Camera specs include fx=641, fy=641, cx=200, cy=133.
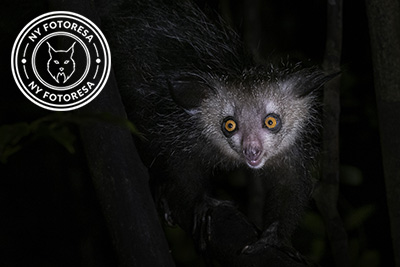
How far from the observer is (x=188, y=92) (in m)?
3.13

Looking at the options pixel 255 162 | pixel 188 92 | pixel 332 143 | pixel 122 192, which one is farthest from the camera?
pixel 332 143

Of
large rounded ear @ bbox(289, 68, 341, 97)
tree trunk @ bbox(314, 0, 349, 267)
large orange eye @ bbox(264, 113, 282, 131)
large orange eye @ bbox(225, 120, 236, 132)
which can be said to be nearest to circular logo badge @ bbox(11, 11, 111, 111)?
large orange eye @ bbox(225, 120, 236, 132)

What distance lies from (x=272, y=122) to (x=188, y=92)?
0.44 metres

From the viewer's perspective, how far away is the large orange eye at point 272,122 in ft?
9.86

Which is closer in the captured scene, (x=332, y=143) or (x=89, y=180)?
(x=332, y=143)

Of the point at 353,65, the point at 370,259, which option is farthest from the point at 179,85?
the point at 353,65

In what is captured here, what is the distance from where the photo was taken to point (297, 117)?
3.25 m

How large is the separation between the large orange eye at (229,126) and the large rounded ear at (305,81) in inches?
15.5

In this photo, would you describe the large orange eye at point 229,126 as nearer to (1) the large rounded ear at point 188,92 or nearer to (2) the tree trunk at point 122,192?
(1) the large rounded ear at point 188,92

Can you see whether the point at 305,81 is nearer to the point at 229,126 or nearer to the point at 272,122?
the point at 272,122

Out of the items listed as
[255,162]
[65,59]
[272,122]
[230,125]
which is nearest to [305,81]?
[272,122]

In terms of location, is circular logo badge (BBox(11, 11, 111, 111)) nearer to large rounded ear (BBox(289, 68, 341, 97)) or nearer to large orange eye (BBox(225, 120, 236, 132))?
large orange eye (BBox(225, 120, 236, 132))

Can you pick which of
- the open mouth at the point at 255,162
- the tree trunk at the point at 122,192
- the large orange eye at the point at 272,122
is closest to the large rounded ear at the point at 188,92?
the large orange eye at the point at 272,122

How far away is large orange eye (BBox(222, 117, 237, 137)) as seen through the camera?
3.01 meters
